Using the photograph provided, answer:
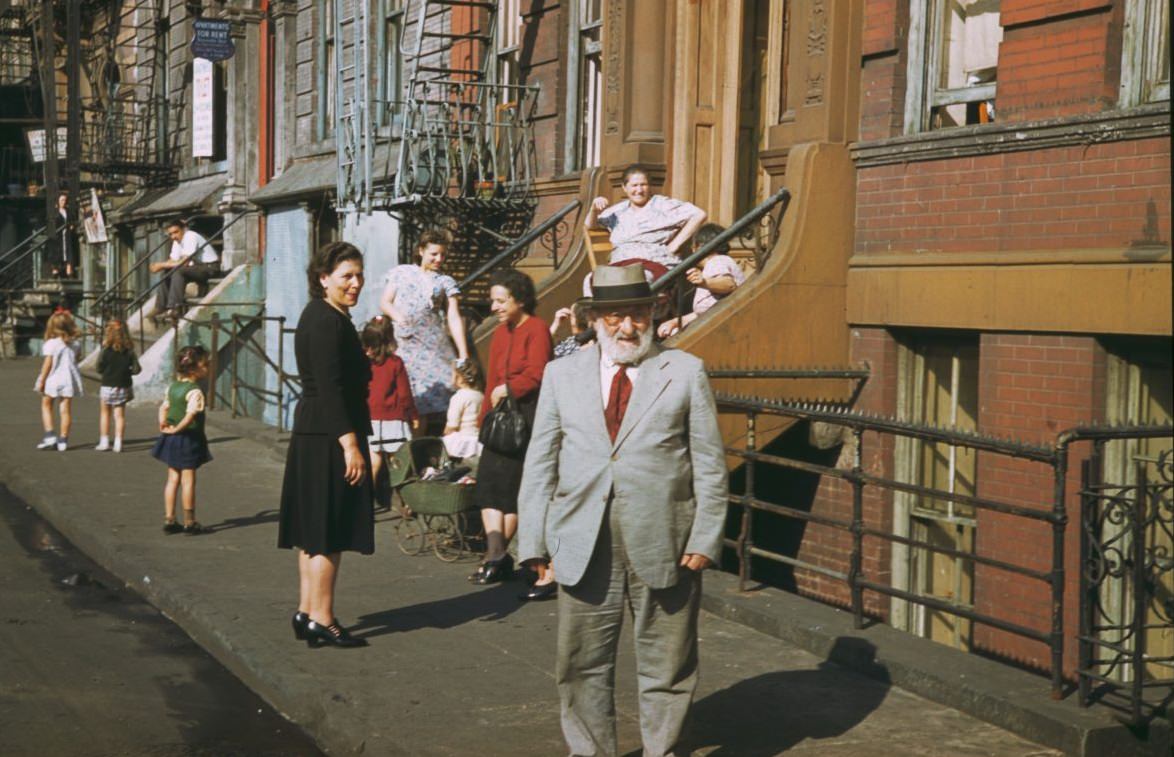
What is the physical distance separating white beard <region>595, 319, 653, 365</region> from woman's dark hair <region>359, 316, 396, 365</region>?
5.90 metres

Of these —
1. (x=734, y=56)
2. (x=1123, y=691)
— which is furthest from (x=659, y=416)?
(x=734, y=56)

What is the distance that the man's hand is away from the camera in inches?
219

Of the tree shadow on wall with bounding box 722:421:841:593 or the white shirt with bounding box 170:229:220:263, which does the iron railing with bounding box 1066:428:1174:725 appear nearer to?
the tree shadow on wall with bounding box 722:421:841:593

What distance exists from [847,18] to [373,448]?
4.55 meters

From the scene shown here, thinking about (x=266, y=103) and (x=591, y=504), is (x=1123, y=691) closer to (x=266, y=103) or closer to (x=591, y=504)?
(x=591, y=504)

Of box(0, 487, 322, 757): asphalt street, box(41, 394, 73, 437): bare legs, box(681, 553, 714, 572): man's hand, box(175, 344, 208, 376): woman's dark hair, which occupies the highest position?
box(175, 344, 208, 376): woman's dark hair

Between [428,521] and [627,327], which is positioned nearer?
[627,327]

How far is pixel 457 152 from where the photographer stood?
49.7 ft

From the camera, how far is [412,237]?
16.2 meters

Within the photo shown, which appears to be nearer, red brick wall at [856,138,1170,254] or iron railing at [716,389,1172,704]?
iron railing at [716,389,1172,704]

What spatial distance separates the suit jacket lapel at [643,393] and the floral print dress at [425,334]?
6.69 metres

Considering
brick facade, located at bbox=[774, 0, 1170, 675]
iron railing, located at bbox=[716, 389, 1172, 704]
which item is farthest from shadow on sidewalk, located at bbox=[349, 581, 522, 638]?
brick facade, located at bbox=[774, 0, 1170, 675]

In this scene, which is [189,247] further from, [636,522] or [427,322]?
[636,522]

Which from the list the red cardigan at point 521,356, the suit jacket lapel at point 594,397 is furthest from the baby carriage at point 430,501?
the suit jacket lapel at point 594,397
